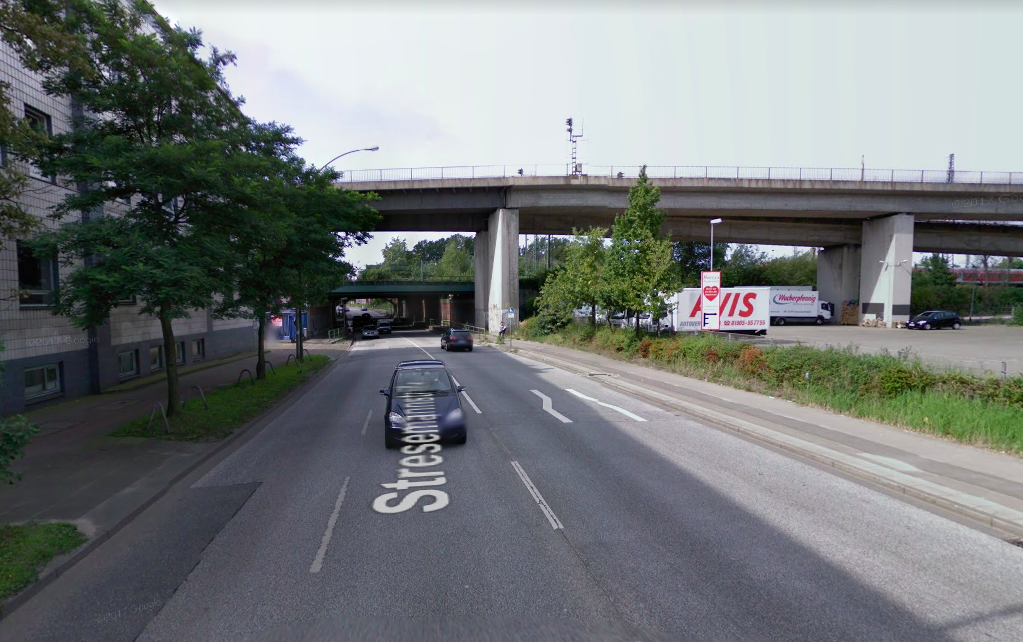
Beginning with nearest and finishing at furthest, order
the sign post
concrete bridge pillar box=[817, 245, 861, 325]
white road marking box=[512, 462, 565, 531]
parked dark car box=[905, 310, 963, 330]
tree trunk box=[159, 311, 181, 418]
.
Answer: white road marking box=[512, 462, 565, 531], tree trunk box=[159, 311, 181, 418], the sign post, parked dark car box=[905, 310, 963, 330], concrete bridge pillar box=[817, 245, 861, 325]

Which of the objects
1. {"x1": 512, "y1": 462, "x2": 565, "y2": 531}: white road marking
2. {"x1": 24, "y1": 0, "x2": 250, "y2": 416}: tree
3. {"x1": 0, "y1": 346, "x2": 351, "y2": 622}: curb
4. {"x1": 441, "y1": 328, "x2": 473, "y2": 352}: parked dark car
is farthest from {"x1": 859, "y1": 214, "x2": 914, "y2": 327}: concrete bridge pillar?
{"x1": 24, "y1": 0, "x2": 250, "y2": 416}: tree

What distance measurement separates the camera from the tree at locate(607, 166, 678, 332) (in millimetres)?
23391

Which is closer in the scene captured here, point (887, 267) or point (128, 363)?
point (128, 363)

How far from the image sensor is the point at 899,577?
519 cm

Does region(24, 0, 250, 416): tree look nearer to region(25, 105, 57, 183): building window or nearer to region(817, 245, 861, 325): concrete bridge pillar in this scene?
region(25, 105, 57, 183): building window

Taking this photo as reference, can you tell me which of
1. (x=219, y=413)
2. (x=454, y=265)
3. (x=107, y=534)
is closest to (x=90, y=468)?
(x=107, y=534)

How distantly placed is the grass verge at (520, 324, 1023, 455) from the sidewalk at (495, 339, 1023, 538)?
346mm

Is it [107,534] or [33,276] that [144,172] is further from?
[33,276]

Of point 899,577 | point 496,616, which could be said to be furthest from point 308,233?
point 899,577

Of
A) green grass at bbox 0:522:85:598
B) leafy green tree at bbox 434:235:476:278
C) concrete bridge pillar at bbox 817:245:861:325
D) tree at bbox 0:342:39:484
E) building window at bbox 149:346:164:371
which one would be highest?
leafy green tree at bbox 434:235:476:278

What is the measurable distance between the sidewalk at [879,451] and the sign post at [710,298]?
512cm

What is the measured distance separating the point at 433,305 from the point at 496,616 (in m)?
95.1

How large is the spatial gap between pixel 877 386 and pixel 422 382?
34.0 feet

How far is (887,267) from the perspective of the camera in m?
47.0
